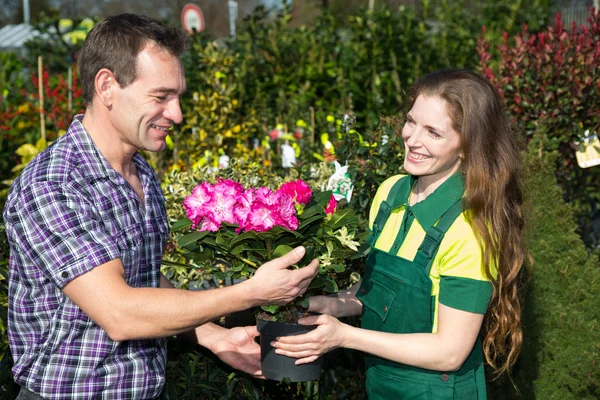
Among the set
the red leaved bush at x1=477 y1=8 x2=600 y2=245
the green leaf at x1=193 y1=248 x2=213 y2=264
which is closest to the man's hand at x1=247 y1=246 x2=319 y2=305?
the green leaf at x1=193 y1=248 x2=213 y2=264

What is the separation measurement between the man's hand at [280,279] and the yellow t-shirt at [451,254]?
1.25 ft

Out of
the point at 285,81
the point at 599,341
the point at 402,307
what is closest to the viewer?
the point at 402,307

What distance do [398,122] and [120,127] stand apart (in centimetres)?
174

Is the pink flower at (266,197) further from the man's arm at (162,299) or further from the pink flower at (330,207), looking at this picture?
the pink flower at (330,207)

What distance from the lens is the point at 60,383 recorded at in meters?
2.01

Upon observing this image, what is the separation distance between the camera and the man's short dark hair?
2.15m

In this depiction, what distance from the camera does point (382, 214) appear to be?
8.26ft

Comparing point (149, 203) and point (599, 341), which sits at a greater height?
point (149, 203)

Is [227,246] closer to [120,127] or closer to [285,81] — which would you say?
[120,127]

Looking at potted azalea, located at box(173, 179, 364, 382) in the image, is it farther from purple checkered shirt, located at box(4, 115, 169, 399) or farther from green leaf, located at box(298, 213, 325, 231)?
purple checkered shirt, located at box(4, 115, 169, 399)

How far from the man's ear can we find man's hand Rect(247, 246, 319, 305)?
→ 0.70 m

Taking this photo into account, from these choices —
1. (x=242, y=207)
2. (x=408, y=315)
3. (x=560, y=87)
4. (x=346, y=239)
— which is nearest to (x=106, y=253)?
(x=242, y=207)

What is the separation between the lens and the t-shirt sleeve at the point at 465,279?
213 cm

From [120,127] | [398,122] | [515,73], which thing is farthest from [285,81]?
[120,127]
